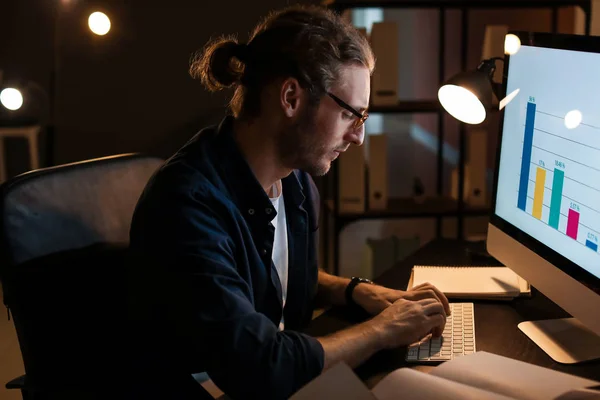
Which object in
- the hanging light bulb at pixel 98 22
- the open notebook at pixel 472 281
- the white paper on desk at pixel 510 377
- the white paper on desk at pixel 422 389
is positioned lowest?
the open notebook at pixel 472 281

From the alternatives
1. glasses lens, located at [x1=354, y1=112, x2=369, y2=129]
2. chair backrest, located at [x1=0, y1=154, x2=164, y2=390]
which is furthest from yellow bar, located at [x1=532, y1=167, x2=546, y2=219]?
chair backrest, located at [x1=0, y1=154, x2=164, y2=390]

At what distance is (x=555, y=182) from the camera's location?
49.6 inches

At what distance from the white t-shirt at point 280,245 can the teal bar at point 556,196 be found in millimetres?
544

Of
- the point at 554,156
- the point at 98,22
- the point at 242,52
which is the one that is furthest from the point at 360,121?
the point at 98,22

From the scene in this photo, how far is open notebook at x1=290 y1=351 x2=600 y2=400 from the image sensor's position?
850 mm

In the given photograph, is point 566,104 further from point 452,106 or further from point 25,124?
point 25,124

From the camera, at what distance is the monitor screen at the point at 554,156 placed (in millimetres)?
1164

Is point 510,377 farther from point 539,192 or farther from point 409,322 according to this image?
point 539,192

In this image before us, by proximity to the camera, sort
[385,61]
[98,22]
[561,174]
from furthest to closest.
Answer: [385,61], [98,22], [561,174]

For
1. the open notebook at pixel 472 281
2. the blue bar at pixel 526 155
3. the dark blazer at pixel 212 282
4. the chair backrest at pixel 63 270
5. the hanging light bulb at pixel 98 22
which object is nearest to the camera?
the dark blazer at pixel 212 282

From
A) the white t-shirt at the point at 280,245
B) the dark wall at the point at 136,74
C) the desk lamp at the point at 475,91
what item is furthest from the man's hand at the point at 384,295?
the dark wall at the point at 136,74

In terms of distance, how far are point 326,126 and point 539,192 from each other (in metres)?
0.41

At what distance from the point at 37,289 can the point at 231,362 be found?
0.37 metres

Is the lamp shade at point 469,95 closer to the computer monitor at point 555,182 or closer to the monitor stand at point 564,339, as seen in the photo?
the computer monitor at point 555,182
